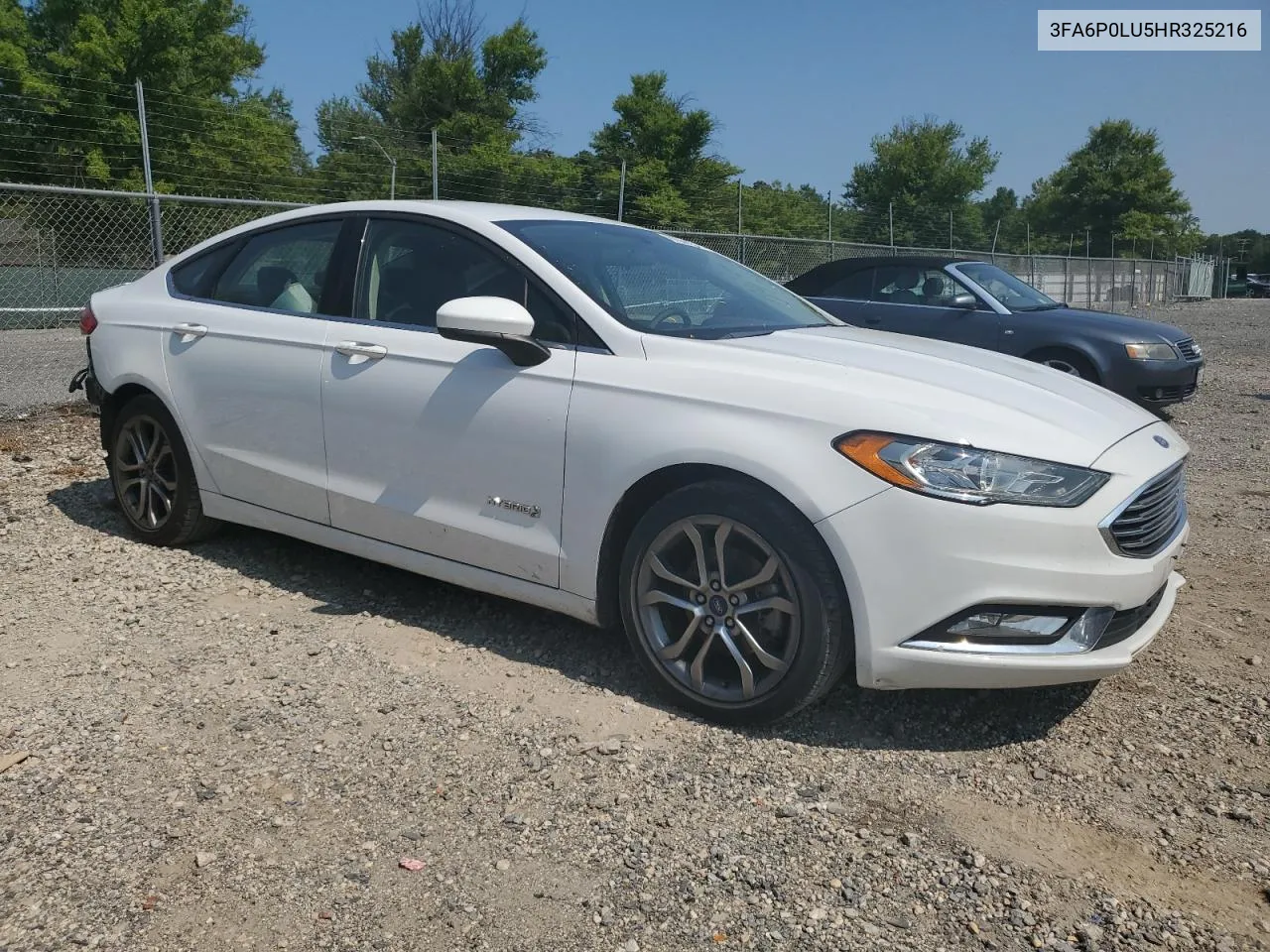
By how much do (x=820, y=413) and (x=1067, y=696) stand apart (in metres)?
1.30

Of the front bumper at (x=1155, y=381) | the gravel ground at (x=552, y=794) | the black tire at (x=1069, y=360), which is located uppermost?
the black tire at (x=1069, y=360)

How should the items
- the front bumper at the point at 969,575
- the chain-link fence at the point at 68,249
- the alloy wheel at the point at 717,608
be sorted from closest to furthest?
the front bumper at the point at 969,575 < the alloy wheel at the point at 717,608 < the chain-link fence at the point at 68,249

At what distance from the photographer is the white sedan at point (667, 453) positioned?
2.88 m

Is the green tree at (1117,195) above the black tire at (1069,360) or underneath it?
above

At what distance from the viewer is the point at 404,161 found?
2177 centimetres

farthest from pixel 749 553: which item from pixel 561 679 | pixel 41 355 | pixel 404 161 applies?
pixel 404 161

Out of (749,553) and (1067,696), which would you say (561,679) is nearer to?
(749,553)

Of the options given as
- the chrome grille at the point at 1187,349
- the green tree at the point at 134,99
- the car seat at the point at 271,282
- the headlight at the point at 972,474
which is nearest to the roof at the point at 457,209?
the car seat at the point at 271,282

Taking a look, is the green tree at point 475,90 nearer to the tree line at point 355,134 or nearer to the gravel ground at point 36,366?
the tree line at point 355,134

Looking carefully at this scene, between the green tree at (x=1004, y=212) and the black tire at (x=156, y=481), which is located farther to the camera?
the green tree at (x=1004, y=212)

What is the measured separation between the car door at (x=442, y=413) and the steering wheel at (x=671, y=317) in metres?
0.29

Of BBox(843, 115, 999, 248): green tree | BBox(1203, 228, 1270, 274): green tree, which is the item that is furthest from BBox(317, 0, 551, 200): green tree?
BBox(1203, 228, 1270, 274): green tree

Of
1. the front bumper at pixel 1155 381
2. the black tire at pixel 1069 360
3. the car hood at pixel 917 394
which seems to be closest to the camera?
the car hood at pixel 917 394

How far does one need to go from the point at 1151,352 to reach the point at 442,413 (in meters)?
7.55
